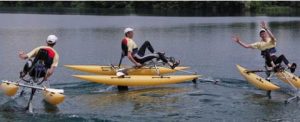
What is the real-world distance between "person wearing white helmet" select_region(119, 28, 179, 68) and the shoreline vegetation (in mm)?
72612

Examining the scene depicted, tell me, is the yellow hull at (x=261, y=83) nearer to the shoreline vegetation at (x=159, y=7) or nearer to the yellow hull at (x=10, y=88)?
the yellow hull at (x=10, y=88)

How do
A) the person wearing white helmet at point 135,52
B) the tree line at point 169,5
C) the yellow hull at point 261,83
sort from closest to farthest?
1. the yellow hull at point 261,83
2. the person wearing white helmet at point 135,52
3. the tree line at point 169,5

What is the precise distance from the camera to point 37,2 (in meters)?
123

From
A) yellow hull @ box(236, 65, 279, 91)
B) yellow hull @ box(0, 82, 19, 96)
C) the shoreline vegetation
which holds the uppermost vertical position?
the shoreline vegetation

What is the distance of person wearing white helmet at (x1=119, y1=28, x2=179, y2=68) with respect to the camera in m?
19.3

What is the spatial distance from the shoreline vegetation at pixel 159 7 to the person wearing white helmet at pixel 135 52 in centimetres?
7261

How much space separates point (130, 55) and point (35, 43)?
65.8 ft

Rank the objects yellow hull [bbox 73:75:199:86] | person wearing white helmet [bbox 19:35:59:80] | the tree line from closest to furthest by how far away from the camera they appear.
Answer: person wearing white helmet [bbox 19:35:59:80] → yellow hull [bbox 73:75:199:86] → the tree line

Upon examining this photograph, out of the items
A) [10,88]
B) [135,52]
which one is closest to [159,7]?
[135,52]

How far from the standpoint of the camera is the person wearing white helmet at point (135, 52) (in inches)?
760

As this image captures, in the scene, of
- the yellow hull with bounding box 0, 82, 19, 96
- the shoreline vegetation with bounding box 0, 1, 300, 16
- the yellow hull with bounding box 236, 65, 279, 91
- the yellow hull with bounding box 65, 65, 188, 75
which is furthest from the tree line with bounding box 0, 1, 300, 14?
the yellow hull with bounding box 0, 82, 19, 96

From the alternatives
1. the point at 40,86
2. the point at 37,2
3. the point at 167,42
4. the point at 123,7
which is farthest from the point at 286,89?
the point at 37,2

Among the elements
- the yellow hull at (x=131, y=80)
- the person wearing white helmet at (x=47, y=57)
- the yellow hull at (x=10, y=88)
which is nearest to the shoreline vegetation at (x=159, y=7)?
the yellow hull at (x=131, y=80)

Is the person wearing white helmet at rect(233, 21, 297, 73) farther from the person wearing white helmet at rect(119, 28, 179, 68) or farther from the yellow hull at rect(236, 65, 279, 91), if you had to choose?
the person wearing white helmet at rect(119, 28, 179, 68)
